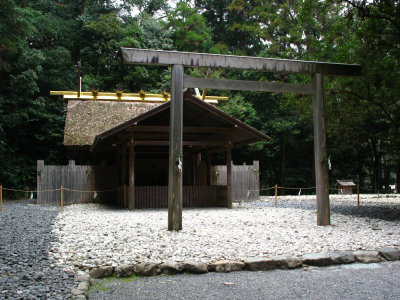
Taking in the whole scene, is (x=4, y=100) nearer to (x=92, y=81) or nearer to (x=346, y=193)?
(x=92, y=81)

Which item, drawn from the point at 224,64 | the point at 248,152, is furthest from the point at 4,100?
the point at 224,64

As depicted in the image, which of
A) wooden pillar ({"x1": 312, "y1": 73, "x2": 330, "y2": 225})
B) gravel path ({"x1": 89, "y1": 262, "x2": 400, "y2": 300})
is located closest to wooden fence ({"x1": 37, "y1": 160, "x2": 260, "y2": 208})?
wooden pillar ({"x1": 312, "y1": 73, "x2": 330, "y2": 225})

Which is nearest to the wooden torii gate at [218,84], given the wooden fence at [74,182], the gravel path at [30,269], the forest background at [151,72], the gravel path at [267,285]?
the gravel path at [30,269]

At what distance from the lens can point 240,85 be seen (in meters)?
8.00

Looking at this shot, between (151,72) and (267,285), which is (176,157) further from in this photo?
(151,72)

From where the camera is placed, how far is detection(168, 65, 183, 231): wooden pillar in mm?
7312

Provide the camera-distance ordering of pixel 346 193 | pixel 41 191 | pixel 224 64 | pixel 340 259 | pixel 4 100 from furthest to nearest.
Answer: pixel 346 193, pixel 4 100, pixel 41 191, pixel 224 64, pixel 340 259

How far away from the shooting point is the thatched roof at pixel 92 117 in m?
16.3

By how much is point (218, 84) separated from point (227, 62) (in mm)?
534

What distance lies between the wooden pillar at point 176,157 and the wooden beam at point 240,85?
0.29 metres

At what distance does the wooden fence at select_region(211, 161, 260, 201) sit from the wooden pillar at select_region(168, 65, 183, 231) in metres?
9.87

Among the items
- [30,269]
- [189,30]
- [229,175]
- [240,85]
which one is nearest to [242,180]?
[229,175]

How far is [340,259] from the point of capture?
5203 mm

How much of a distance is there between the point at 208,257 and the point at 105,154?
1443 centimetres
